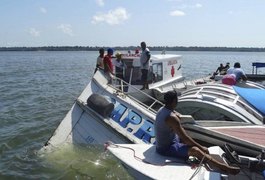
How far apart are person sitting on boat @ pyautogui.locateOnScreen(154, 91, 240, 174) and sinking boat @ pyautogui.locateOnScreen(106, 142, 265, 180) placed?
0.11 meters

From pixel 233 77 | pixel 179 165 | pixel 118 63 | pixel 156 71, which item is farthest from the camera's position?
pixel 156 71

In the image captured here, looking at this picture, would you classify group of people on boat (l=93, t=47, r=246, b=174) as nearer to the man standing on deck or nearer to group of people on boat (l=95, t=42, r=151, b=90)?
group of people on boat (l=95, t=42, r=151, b=90)

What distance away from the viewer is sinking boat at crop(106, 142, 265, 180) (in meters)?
5.73

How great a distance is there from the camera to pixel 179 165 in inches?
241

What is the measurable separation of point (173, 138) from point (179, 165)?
514 millimetres

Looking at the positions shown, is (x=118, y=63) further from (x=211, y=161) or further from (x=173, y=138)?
(x=211, y=161)

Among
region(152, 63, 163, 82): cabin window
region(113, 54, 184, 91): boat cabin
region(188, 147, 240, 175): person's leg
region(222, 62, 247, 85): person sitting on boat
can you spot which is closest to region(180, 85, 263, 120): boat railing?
region(222, 62, 247, 85): person sitting on boat

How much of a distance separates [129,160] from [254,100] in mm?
5336

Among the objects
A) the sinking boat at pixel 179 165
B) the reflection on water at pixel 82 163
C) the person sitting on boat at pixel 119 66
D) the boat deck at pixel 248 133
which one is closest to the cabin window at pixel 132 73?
the person sitting on boat at pixel 119 66

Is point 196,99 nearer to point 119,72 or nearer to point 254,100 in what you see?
point 254,100

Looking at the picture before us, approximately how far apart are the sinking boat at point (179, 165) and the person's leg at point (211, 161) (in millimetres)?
72

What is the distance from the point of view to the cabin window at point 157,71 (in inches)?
634

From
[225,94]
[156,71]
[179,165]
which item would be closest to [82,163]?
[179,165]

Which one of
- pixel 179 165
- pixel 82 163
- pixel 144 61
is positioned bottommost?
pixel 82 163
